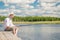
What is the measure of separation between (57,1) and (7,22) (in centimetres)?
2429

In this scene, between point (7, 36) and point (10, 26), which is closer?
point (7, 36)

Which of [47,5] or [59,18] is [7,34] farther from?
[47,5]

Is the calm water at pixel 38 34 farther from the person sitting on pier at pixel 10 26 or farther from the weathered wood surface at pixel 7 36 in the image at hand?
the weathered wood surface at pixel 7 36

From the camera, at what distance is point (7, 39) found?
210 inches

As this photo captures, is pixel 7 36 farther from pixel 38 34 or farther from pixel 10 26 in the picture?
pixel 38 34

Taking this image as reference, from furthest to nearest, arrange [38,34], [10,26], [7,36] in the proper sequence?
[38,34], [10,26], [7,36]

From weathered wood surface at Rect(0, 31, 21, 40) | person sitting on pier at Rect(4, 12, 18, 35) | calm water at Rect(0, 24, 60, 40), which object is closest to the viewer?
weathered wood surface at Rect(0, 31, 21, 40)

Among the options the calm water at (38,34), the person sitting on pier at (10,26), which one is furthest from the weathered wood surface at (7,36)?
the calm water at (38,34)

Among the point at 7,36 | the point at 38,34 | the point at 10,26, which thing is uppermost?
the point at 10,26

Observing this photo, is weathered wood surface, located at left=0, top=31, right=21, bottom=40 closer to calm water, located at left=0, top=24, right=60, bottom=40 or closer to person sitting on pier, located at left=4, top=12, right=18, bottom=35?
person sitting on pier, located at left=4, top=12, right=18, bottom=35

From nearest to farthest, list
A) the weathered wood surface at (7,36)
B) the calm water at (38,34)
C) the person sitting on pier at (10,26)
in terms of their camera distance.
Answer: the weathered wood surface at (7,36)
the person sitting on pier at (10,26)
the calm water at (38,34)

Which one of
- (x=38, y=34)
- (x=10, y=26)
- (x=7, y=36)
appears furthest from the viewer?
(x=38, y=34)

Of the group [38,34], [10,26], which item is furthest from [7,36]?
[38,34]

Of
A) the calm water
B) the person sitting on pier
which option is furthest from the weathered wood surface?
the calm water
